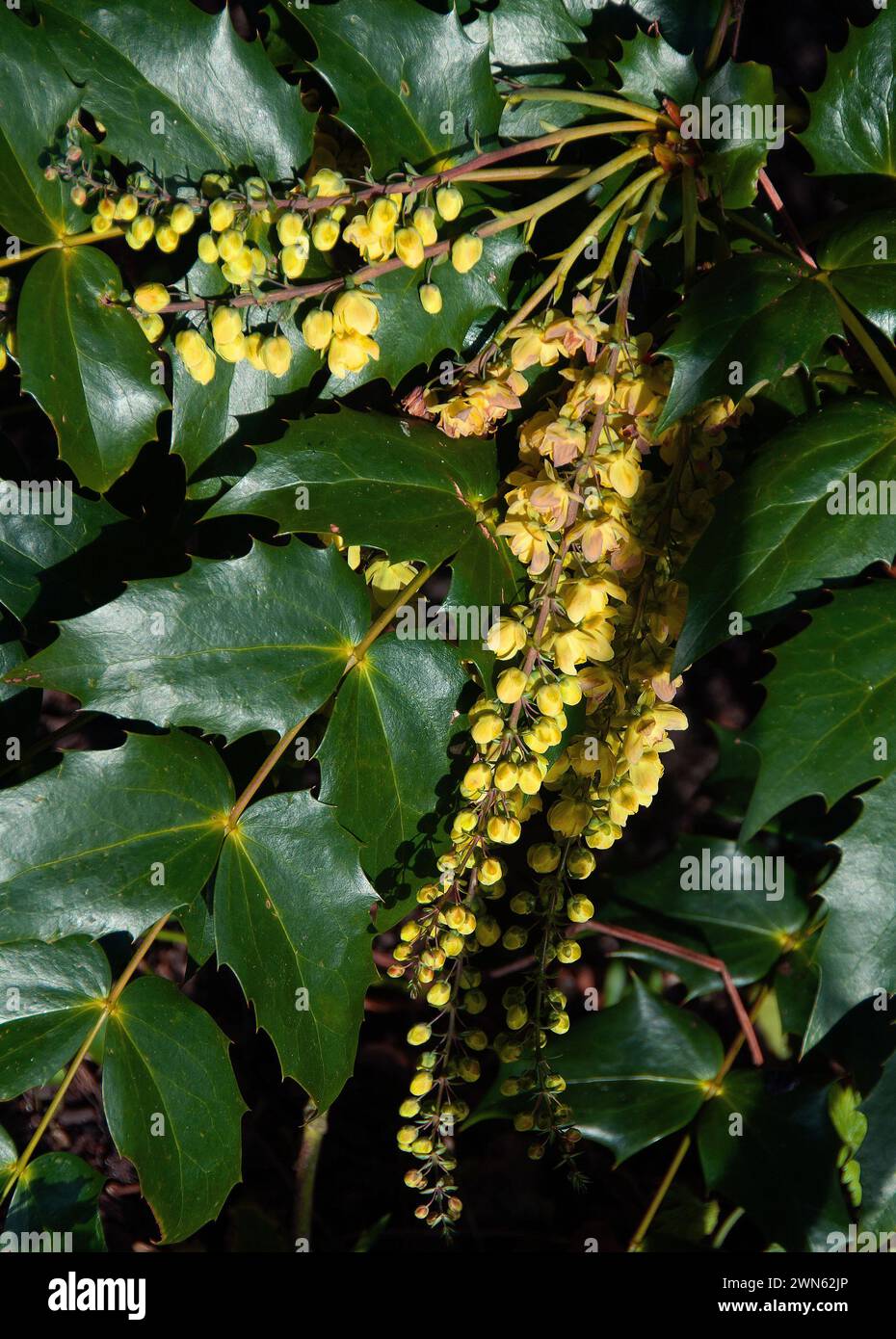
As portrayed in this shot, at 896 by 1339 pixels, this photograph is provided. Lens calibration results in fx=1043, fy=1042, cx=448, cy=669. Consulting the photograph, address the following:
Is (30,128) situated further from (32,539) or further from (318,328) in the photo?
(32,539)

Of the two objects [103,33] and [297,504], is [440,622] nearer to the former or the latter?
[297,504]

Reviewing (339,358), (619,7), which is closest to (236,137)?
(339,358)

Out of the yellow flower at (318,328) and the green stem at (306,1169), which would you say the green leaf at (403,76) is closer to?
the yellow flower at (318,328)

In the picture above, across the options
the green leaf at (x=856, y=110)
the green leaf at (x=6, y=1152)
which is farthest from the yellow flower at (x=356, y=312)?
the green leaf at (x=6, y=1152)

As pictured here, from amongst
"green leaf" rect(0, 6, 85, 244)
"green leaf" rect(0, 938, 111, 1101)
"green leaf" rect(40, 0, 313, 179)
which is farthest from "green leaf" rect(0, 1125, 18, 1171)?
"green leaf" rect(40, 0, 313, 179)

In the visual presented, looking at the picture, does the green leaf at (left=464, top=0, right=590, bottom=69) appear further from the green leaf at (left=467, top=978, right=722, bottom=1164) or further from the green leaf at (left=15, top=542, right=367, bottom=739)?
the green leaf at (left=467, top=978, right=722, bottom=1164)

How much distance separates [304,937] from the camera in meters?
1.49

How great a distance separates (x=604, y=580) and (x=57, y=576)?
0.93m

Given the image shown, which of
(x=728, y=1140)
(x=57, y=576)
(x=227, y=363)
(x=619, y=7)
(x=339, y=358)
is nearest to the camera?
(x=339, y=358)

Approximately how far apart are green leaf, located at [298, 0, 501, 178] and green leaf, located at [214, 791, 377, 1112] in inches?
35.7

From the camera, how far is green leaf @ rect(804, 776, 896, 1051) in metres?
1.28

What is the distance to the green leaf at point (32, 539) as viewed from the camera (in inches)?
66.7

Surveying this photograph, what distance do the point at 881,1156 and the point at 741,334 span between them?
118cm

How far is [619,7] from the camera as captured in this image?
159 centimetres
